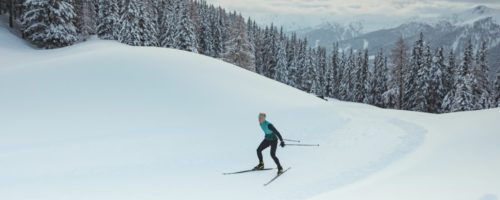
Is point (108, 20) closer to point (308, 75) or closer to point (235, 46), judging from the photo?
point (235, 46)

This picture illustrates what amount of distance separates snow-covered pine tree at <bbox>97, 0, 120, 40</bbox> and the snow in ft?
83.5

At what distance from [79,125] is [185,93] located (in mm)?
7078

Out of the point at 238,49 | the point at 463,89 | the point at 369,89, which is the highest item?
the point at 238,49

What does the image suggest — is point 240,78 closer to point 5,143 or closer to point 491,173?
point 5,143

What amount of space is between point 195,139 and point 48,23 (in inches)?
1238

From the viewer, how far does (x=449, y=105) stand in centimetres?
4909

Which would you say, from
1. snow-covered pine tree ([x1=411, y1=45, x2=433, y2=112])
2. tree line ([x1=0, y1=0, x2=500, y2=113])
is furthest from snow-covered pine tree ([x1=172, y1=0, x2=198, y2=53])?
snow-covered pine tree ([x1=411, y1=45, x2=433, y2=112])

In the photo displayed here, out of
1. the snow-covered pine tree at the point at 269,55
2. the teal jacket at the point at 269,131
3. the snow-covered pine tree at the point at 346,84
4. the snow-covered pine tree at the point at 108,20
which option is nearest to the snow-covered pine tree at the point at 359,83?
the snow-covered pine tree at the point at 346,84

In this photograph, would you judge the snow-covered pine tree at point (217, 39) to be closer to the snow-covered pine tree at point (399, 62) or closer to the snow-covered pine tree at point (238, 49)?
the snow-covered pine tree at point (238, 49)

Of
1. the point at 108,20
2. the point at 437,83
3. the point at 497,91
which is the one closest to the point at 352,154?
the point at 437,83

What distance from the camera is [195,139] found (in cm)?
1934

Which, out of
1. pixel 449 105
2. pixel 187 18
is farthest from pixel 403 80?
pixel 187 18

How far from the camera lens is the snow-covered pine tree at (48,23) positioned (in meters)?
42.7

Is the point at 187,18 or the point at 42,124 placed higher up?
the point at 187,18
